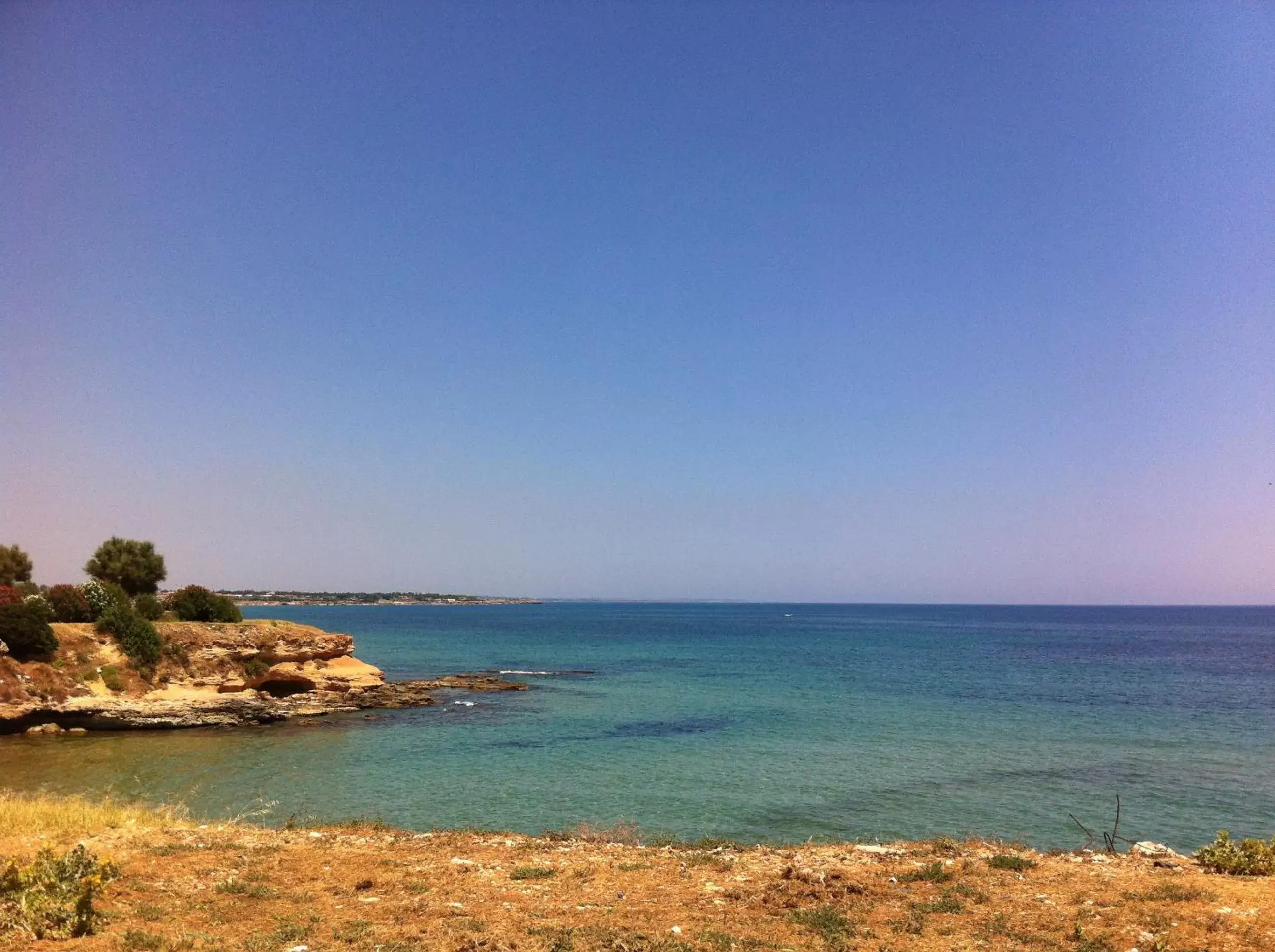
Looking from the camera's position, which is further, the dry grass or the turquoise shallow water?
the turquoise shallow water

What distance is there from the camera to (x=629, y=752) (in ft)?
96.1

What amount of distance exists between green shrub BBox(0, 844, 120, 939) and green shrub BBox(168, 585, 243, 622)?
132 feet

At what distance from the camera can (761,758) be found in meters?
28.0

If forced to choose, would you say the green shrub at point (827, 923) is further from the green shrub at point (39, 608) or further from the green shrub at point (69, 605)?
the green shrub at point (69, 605)

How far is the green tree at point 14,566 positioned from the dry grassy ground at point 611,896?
1699 inches

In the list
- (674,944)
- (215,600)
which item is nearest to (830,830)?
(674,944)

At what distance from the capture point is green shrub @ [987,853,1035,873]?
39.8ft

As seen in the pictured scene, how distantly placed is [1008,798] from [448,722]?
24745mm

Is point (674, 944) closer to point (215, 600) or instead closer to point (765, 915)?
point (765, 915)

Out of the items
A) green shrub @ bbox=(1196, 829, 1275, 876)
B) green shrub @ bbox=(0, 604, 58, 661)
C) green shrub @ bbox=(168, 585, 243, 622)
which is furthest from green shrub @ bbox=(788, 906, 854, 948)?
green shrub @ bbox=(168, 585, 243, 622)

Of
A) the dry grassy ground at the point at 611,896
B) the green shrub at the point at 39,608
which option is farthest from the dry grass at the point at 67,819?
the green shrub at the point at 39,608

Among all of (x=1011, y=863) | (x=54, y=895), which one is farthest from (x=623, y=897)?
(x=54, y=895)

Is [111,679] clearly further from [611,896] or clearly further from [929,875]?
[929,875]

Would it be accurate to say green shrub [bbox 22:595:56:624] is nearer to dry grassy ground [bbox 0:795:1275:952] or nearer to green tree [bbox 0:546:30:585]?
green tree [bbox 0:546:30:585]
